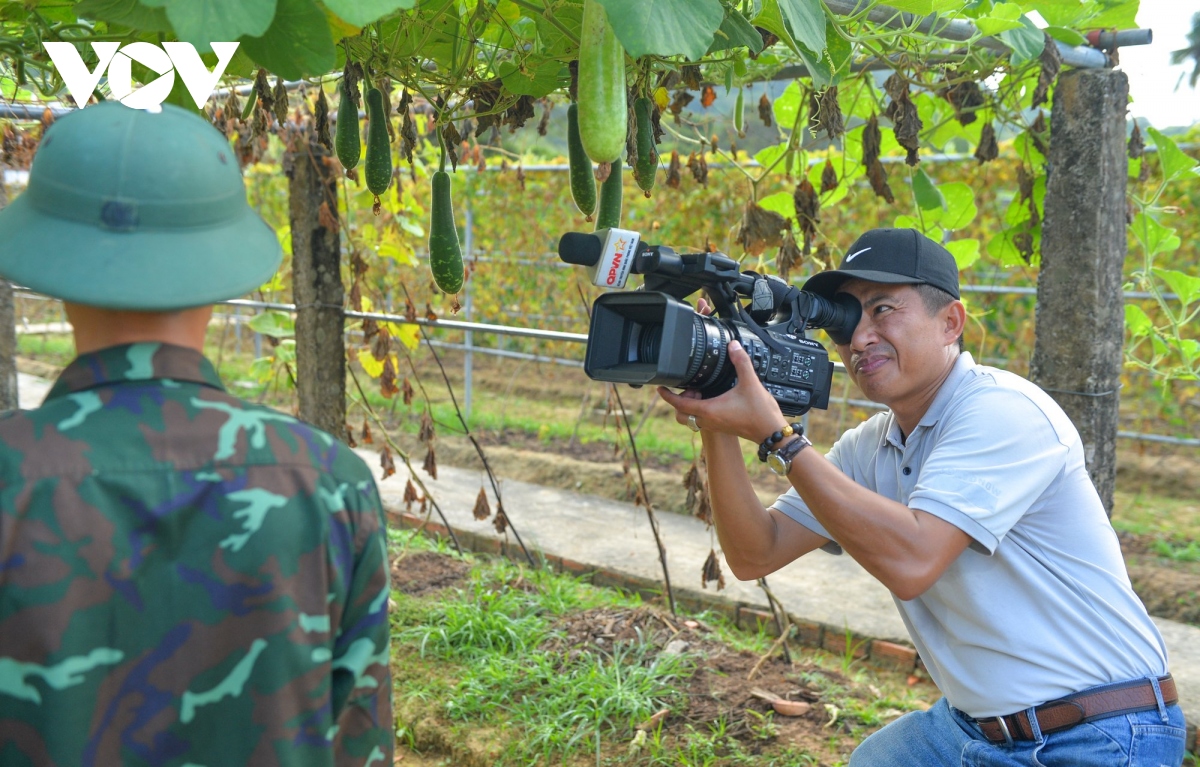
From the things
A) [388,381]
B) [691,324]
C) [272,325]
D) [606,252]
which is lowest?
[388,381]

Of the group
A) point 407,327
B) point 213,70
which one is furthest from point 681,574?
point 213,70

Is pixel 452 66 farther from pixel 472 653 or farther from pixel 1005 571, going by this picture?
pixel 472 653

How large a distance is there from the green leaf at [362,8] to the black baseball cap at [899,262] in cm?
107

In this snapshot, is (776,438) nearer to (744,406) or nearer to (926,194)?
(744,406)

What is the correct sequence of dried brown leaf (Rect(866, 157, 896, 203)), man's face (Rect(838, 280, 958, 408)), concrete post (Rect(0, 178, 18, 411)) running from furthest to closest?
dried brown leaf (Rect(866, 157, 896, 203)) < concrete post (Rect(0, 178, 18, 411)) < man's face (Rect(838, 280, 958, 408))

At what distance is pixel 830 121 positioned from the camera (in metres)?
2.29

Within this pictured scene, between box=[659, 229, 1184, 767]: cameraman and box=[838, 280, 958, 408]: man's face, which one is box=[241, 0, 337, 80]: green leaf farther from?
box=[838, 280, 958, 408]: man's face

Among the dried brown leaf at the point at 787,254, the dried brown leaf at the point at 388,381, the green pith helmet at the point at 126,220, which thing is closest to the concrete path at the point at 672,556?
the dried brown leaf at the point at 787,254

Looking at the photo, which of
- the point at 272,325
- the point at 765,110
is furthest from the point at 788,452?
the point at 272,325

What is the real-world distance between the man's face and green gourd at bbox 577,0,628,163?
70cm

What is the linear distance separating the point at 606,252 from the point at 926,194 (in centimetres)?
192

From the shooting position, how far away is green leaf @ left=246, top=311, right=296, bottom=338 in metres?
3.97

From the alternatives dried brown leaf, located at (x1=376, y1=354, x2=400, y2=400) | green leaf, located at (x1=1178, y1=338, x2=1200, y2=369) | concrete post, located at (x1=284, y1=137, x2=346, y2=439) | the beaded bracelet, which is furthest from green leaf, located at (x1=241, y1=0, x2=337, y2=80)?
green leaf, located at (x1=1178, y1=338, x2=1200, y2=369)

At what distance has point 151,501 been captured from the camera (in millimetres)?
1011
